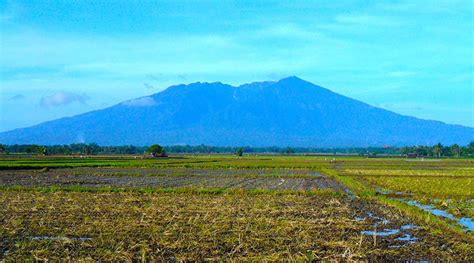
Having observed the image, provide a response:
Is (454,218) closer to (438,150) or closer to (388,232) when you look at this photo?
(388,232)

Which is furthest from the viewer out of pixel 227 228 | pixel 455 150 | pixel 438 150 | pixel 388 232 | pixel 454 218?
pixel 455 150

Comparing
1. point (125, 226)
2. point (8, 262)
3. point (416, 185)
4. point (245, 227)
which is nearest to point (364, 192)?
point (416, 185)

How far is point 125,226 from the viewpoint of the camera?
1157cm

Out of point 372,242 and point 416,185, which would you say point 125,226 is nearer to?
point 372,242

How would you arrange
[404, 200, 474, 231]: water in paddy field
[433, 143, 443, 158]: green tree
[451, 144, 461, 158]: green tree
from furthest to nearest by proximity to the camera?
[451, 144, 461, 158]: green tree < [433, 143, 443, 158]: green tree < [404, 200, 474, 231]: water in paddy field

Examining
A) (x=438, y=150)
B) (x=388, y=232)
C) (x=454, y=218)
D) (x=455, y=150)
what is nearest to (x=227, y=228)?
(x=388, y=232)

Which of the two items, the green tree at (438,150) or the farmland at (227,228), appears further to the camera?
the green tree at (438,150)

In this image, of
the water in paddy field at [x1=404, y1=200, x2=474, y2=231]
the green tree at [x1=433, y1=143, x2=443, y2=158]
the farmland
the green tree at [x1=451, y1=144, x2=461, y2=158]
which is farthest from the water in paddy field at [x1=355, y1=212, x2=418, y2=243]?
the green tree at [x1=451, y1=144, x2=461, y2=158]

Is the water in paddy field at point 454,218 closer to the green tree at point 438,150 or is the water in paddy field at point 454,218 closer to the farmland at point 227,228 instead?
the farmland at point 227,228

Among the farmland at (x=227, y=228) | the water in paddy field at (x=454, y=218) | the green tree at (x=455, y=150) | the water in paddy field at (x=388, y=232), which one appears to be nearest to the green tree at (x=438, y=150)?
the green tree at (x=455, y=150)

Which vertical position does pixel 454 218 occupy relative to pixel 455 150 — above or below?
below

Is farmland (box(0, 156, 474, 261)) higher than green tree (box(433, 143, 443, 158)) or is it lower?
lower

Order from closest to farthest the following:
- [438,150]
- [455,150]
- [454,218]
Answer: [454,218], [438,150], [455,150]

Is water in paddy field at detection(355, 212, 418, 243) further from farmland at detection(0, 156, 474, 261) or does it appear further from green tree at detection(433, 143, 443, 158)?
green tree at detection(433, 143, 443, 158)
